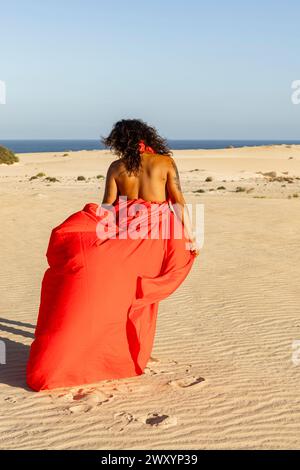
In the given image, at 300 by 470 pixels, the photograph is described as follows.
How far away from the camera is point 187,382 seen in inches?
251

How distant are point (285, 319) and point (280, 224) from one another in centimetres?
1068

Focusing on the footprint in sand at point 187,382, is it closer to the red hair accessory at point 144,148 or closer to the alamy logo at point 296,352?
the alamy logo at point 296,352

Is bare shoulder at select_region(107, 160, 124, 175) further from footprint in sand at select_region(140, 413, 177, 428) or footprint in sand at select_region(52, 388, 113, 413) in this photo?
footprint in sand at select_region(140, 413, 177, 428)

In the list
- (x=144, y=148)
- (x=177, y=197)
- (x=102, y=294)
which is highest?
(x=144, y=148)

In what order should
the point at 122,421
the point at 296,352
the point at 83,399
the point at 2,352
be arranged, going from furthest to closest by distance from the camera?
1. the point at 296,352
2. the point at 2,352
3. the point at 83,399
4. the point at 122,421

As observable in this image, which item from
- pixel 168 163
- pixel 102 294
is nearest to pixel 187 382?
pixel 102 294

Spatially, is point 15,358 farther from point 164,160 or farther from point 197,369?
point 164,160

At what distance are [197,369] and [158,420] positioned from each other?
1478mm

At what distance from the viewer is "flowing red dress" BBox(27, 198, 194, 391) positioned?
5.77 metres

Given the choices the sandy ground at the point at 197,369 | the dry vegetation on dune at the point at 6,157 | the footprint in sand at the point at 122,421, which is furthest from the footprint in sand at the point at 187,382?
the dry vegetation on dune at the point at 6,157

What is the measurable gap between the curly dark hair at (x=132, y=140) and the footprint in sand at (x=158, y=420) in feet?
7.25

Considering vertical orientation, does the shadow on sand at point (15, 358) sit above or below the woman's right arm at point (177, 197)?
below

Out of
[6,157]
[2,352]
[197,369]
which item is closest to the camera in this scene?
[197,369]

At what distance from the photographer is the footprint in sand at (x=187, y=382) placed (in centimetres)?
627
